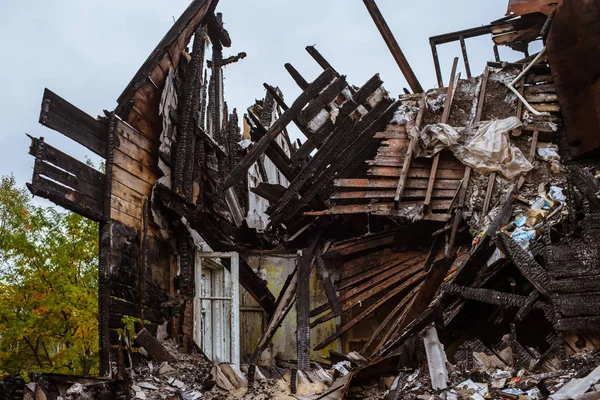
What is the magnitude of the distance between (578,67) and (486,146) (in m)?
2.17

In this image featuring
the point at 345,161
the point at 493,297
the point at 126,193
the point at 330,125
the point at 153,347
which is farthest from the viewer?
the point at 345,161

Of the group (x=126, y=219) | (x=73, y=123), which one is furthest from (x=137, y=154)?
(x=73, y=123)

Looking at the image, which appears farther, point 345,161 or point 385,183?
point 345,161

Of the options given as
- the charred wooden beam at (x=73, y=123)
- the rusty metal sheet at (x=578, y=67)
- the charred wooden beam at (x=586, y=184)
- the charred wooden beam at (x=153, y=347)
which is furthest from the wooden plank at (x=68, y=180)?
the rusty metal sheet at (x=578, y=67)

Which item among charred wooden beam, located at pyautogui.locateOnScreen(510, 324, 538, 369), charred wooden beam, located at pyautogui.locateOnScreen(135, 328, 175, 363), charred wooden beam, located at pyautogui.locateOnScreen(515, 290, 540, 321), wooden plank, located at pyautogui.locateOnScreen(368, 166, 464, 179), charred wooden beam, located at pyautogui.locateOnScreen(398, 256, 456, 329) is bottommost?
charred wooden beam, located at pyautogui.locateOnScreen(510, 324, 538, 369)

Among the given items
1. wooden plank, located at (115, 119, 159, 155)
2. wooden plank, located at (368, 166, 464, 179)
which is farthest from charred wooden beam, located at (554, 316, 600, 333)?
wooden plank, located at (115, 119, 159, 155)

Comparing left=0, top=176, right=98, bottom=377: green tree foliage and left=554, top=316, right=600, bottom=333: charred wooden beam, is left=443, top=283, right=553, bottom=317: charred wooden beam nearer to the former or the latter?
left=554, top=316, right=600, bottom=333: charred wooden beam

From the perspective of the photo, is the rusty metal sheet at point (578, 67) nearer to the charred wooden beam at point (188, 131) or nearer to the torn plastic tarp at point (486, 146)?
the torn plastic tarp at point (486, 146)

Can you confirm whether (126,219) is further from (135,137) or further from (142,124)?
(142,124)

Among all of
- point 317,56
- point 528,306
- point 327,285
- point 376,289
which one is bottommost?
point 528,306

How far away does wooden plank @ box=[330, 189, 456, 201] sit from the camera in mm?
10477

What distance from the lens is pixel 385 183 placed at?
35.2ft

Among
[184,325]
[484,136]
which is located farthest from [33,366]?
[484,136]

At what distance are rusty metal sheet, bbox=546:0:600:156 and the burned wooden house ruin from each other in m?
0.03
